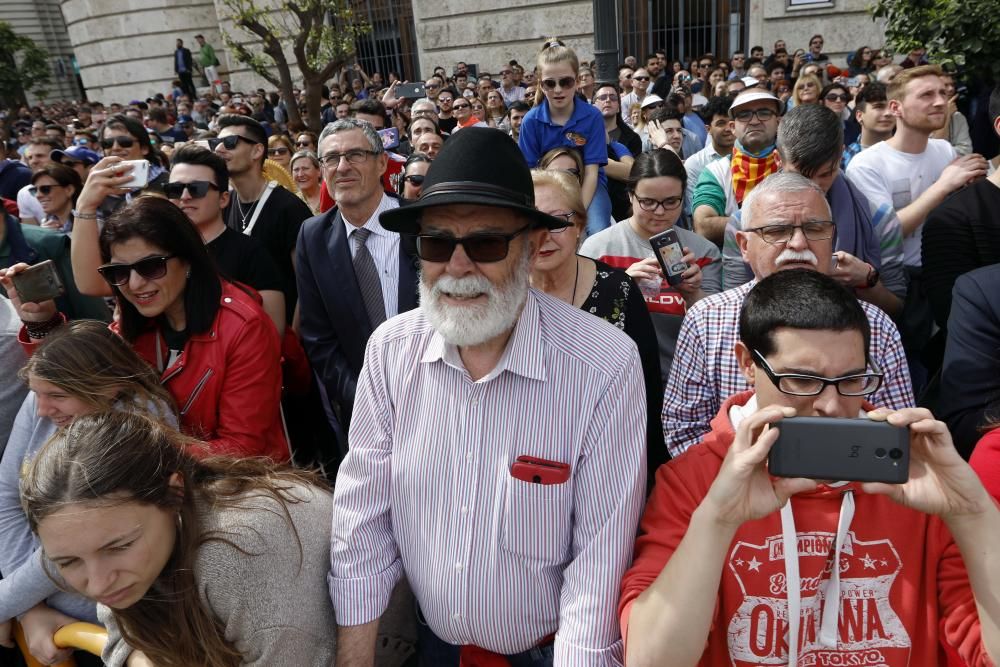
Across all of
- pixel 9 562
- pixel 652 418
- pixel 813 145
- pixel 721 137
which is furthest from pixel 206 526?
pixel 721 137

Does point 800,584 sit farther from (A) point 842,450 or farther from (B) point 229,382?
(B) point 229,382

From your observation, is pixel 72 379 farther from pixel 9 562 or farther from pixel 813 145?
pixel 813 145

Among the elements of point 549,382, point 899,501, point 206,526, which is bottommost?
point 206,526

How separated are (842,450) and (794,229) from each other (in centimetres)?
125

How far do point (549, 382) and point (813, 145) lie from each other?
2.01 m

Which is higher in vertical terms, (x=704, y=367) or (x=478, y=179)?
(x=478, y=179)

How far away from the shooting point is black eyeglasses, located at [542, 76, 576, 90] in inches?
196

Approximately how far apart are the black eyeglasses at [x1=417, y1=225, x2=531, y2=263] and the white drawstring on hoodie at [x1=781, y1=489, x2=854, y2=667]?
2.99 feet

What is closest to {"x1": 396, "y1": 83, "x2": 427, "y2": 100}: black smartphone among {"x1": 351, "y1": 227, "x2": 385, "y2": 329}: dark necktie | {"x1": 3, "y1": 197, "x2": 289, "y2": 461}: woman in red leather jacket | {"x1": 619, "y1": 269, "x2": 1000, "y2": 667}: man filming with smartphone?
{"x1": 351, "y1": 227, "x2": 385, "y2": 329}: dark necktie

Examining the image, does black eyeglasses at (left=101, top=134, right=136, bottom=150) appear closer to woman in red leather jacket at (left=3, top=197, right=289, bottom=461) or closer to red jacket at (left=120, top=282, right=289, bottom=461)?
woman in red leather jacket at (left=3, top=197, right=289, bottom=461)

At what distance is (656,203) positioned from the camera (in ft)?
11.1

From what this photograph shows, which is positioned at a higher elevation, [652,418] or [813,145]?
[813,145]

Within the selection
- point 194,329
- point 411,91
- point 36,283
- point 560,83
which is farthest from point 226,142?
point 411,91

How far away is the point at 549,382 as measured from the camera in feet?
5.73
